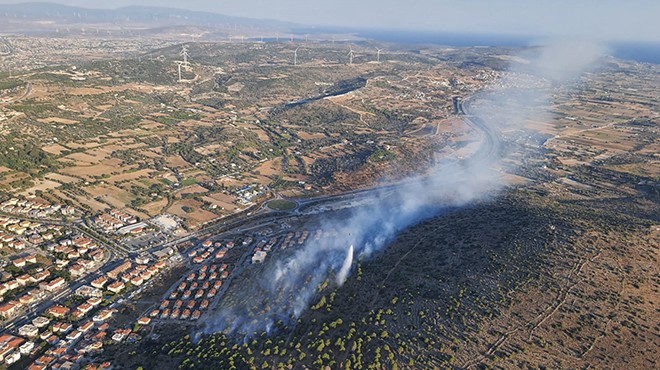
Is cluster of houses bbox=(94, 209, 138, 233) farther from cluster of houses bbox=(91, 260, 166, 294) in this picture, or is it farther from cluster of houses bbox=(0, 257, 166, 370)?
cluster of houses bbox=(0, 257, 166, 370)

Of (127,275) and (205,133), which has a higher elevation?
(205,133)

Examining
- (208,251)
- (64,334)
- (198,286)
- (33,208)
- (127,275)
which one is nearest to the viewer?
(64,334)

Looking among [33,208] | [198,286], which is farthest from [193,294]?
[33,208]

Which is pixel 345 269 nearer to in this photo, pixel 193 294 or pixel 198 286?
pixel 198 286

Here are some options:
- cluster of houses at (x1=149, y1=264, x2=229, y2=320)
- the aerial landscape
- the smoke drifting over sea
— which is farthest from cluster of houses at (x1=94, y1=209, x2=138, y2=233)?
the smoke drifting over sea

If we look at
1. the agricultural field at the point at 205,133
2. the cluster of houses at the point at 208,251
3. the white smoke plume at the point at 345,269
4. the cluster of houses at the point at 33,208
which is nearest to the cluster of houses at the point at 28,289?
the cluster of houses at the point at 208,251

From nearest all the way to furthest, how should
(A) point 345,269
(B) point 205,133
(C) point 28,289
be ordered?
(C) point 28,289
(A) point 345,269
(B) point 205,133

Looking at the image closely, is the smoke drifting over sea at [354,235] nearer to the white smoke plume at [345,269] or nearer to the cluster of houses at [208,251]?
the white smoke plume at [345,269]
